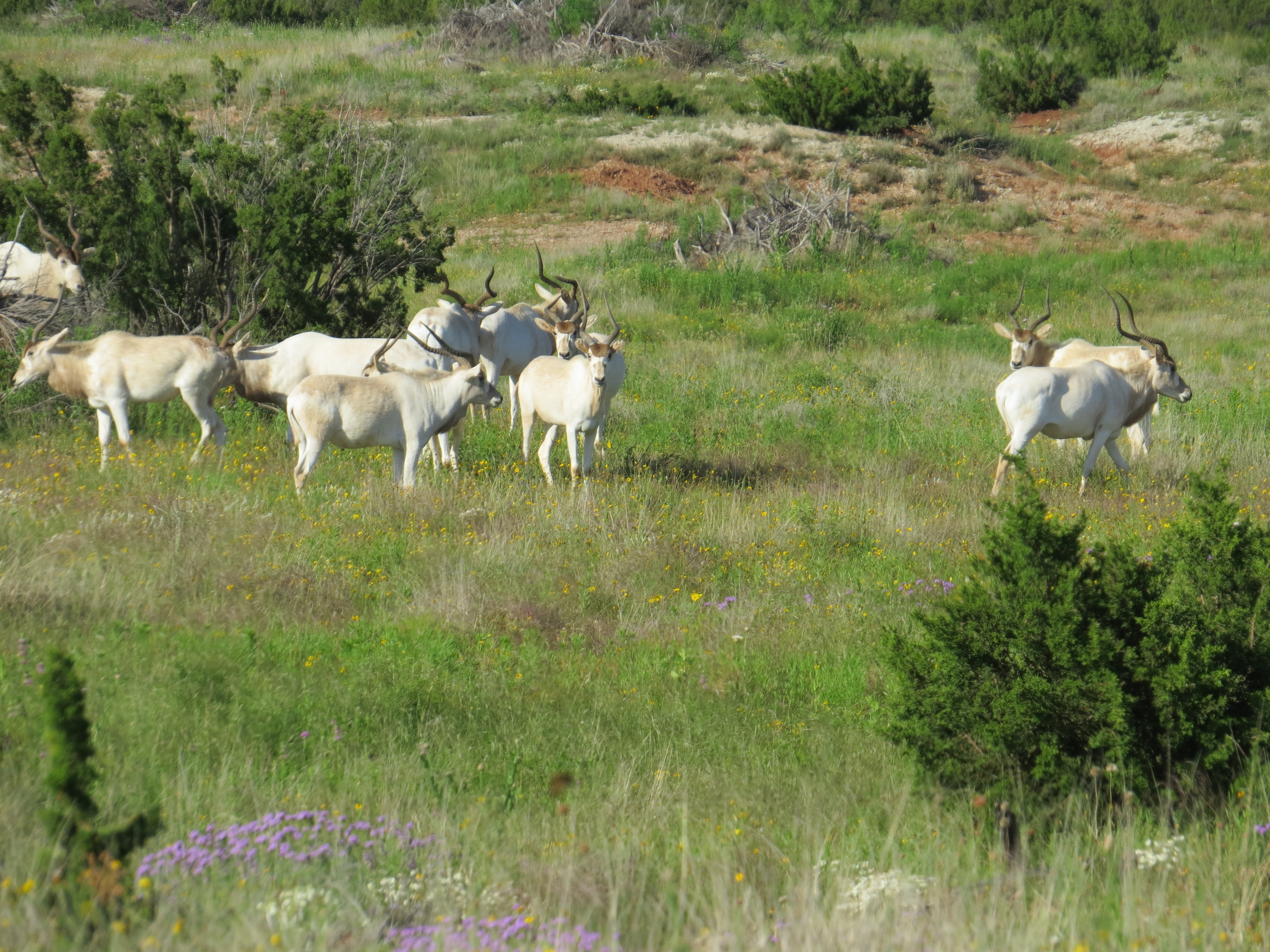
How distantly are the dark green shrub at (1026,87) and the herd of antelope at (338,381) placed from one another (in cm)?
3546

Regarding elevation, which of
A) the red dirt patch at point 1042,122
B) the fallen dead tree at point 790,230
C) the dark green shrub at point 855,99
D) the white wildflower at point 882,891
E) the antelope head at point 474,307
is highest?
the dark green shrub at point 855,99

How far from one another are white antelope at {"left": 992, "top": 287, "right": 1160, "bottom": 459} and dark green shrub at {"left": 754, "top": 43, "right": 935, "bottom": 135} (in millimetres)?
23696

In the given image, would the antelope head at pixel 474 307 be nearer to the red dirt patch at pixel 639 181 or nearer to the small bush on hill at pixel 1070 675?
the small bush on hill at pixel 1070 675

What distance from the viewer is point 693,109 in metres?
39.2

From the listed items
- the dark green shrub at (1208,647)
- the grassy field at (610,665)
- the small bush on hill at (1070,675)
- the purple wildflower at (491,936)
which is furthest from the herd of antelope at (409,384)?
the purple wildflower at (491,936)

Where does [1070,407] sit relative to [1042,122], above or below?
below

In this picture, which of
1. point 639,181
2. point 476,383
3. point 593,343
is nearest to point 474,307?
point 593,343

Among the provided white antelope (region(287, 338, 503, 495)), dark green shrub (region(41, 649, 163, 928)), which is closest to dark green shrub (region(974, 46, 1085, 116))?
white antelope (region(287, 338, 503, 495))

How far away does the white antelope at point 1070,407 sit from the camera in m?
11.5

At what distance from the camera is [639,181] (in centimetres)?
3175

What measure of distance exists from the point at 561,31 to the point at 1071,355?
37.7 meters

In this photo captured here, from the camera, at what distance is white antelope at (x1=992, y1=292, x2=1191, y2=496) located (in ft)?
37.6

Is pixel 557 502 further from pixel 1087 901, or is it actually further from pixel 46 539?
pixel 1087 901

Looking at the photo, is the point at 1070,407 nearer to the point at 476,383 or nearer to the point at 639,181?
the point at 476,383
